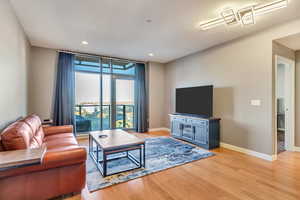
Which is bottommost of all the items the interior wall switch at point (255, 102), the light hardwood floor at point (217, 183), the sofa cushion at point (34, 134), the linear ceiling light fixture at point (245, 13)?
the light hardwood floor at point (217, 183)

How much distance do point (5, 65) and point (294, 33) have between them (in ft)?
15.2

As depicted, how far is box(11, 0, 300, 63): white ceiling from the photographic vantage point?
221cm

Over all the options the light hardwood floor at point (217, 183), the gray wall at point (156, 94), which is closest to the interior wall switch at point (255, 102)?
the light hardwood floor at point (217, 183)

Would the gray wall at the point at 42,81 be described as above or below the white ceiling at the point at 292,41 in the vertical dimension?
below

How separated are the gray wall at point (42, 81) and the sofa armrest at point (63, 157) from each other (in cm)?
282

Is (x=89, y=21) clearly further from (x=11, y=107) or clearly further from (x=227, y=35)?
(x=227, y=35)

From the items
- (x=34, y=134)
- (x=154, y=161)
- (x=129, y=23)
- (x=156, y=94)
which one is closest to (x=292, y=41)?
(x=129, y=23)

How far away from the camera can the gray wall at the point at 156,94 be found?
561 centimetres

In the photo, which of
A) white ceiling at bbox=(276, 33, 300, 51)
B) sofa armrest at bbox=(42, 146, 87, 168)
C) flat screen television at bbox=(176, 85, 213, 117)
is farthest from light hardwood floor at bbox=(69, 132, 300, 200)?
white ceiling at bbox=(276, 33, 300, 51)

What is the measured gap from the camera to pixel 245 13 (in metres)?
2.33

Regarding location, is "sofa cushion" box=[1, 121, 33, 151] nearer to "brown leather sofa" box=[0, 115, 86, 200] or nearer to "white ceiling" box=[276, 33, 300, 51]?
"brown leather sofa" box=[0, 115, 86, 200]

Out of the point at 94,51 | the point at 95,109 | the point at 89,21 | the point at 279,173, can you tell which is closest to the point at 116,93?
the point at 95,109

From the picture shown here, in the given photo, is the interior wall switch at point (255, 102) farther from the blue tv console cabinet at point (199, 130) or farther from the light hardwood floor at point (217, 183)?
the light hardwood floor at point (217, 183)

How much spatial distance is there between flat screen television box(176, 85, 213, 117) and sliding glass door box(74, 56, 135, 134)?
1887mm
